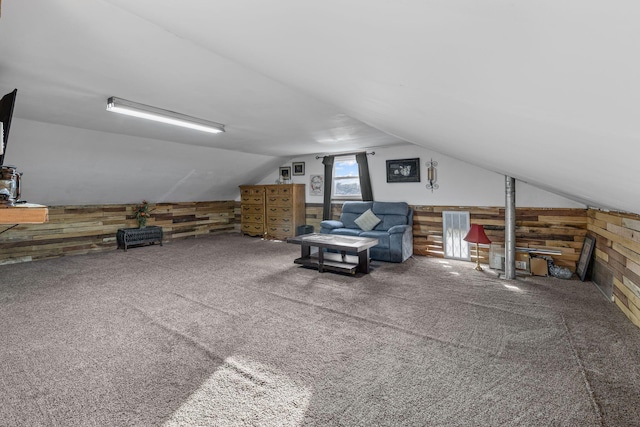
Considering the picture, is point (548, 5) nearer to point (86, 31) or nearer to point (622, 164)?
point (622, 164)

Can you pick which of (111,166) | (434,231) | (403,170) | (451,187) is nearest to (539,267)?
(434,231)

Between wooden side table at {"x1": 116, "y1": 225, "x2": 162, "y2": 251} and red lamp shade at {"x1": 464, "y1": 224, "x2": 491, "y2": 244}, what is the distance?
6741 millimetres

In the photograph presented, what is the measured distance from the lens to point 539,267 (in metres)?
4.35

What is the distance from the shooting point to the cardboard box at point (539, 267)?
170 inches

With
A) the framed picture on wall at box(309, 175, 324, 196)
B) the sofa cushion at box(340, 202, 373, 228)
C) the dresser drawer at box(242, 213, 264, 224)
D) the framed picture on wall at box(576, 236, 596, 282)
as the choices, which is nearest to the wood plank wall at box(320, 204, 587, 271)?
the framed picture on wall at box(576, 236, 596, 282)

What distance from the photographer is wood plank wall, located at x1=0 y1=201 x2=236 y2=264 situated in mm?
5367

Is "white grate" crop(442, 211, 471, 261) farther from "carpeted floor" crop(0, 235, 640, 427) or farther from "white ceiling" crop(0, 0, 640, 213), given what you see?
"white ceiling" crop(0, 0, 640, 213)

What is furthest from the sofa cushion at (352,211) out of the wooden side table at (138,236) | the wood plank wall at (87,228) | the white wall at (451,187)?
the wooden side table at (138,236)

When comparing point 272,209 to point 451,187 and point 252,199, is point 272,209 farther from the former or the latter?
point 451,187

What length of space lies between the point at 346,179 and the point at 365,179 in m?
0.69

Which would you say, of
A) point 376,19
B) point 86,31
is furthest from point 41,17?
point 376,19

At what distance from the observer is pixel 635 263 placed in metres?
2.79

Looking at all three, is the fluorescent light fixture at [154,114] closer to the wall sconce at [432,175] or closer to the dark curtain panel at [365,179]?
the dark curtain panel at [365,179]

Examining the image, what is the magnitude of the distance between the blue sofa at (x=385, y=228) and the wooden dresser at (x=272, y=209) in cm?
151
